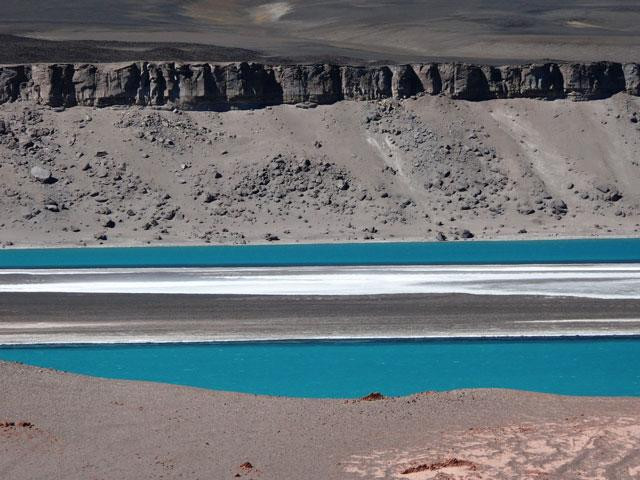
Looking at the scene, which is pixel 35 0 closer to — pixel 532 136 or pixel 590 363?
pixel 532 136

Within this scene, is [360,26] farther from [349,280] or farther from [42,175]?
[349,280]

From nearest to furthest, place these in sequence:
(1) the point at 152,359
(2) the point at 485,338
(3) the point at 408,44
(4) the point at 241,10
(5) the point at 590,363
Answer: (5) the point at 590,363, (1) the point at 152,359, (2) the point at 485,338, (3) the point at 408,44, (4) the point at 241,10

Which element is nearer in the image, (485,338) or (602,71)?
(485,338)

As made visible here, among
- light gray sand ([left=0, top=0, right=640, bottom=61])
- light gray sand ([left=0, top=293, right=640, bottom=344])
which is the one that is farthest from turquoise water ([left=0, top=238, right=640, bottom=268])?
light gray sand ([left=0, top=0, right=640, bottom=61])

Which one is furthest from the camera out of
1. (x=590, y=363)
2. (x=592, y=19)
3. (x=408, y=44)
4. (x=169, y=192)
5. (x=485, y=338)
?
(x=592, y=19)

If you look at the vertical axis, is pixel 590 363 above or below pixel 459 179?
above

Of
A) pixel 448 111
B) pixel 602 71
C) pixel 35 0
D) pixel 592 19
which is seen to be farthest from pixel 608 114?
pixel 35 0

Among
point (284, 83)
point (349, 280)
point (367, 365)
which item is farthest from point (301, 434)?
point (284, 83)
